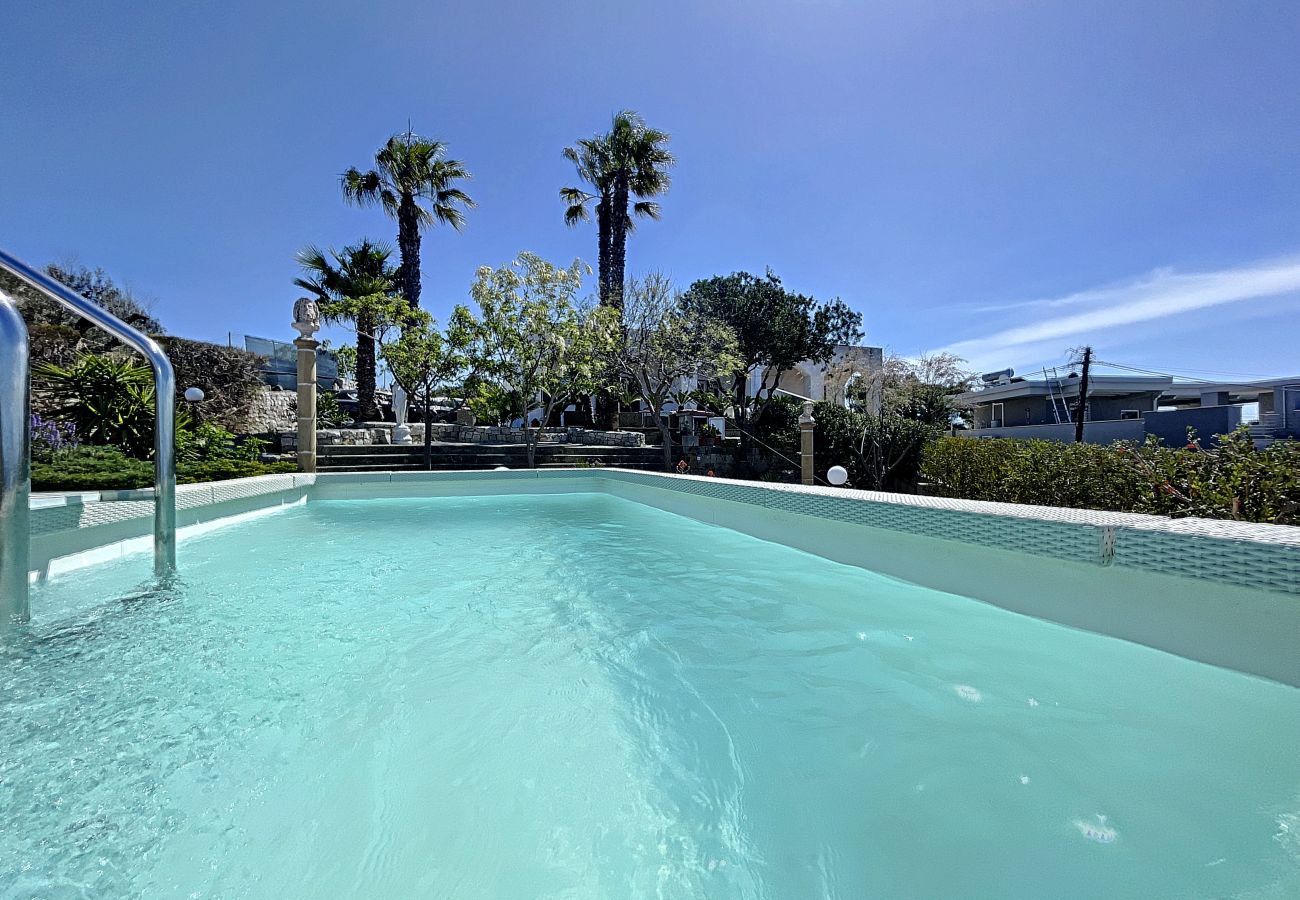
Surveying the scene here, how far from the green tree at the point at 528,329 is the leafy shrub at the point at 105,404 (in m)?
6.15

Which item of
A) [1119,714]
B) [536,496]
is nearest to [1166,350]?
[536,496]

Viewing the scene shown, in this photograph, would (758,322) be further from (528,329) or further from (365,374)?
(365,374)

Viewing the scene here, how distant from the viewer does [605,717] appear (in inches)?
86.1

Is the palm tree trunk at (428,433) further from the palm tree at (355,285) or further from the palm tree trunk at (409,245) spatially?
the palm tree trunk at (409,245)

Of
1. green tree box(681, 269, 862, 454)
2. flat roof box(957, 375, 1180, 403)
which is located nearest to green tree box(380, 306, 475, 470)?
green tree box(681, 269, 862, 454)

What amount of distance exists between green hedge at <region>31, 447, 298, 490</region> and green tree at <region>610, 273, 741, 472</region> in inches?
405

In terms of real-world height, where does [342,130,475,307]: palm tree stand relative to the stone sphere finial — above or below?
above

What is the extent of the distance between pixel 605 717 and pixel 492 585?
88.4 inches

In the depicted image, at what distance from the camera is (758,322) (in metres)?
20.4

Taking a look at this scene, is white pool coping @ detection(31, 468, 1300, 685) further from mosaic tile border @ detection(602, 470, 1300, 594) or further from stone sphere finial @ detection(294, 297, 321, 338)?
stone sphere finial @ detection(294, 297, 321, 338)

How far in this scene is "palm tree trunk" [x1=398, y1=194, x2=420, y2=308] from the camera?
17.8 meters

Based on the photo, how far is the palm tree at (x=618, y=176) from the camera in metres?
18.7

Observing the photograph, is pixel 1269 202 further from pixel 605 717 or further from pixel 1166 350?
pixel 1166 350

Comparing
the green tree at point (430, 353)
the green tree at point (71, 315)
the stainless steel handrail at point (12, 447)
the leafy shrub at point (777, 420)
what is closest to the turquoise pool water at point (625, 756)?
the stainless steel handrail at point (12, 447)
